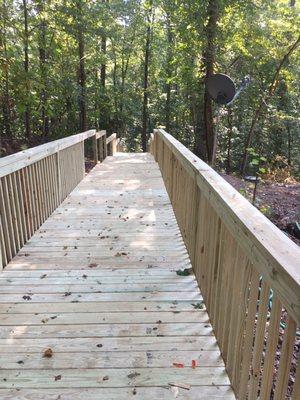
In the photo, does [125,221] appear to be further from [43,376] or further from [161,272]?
[43,376]

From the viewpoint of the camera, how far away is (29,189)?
4.01 m

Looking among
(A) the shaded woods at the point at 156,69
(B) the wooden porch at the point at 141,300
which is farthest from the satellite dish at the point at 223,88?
(B) the wooden porch at the point at 141,300

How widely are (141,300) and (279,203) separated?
538cm

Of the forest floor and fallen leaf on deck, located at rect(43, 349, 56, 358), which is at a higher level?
fallen leaf on deck, located at rect(43, 349, 56, 358)

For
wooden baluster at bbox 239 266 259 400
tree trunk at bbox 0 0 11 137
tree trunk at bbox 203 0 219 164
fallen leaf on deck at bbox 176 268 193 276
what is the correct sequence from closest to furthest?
wooden baluster at bbox 239 266 259 400
fallen leaf on deck at bbox 176 268 193 276
tree trunk at bbox 0 0 11 137
tree trunk at bbox 203 0 219 164

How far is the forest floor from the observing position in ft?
21.4

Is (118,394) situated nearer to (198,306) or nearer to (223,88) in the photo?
(198,306)

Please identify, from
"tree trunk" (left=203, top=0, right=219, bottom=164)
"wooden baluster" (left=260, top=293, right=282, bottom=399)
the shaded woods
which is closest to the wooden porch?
"wooden baluster" (left=260, top=293, right=282, bottom=399)

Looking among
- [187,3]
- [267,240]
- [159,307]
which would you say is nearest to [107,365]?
[159,307]

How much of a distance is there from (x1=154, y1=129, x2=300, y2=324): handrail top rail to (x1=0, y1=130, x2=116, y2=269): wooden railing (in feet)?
6.45

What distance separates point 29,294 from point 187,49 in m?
10.0

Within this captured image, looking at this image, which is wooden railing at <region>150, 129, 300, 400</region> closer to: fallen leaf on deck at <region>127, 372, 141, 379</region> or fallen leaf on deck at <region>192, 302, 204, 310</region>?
fallen leaf on deck at <region>192, 302, 204, 310</region>

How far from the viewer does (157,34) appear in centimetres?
2123

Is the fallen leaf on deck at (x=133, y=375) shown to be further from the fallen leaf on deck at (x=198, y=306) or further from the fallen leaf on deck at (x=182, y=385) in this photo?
the fallen leaf on deck at (x=198, y=306)
